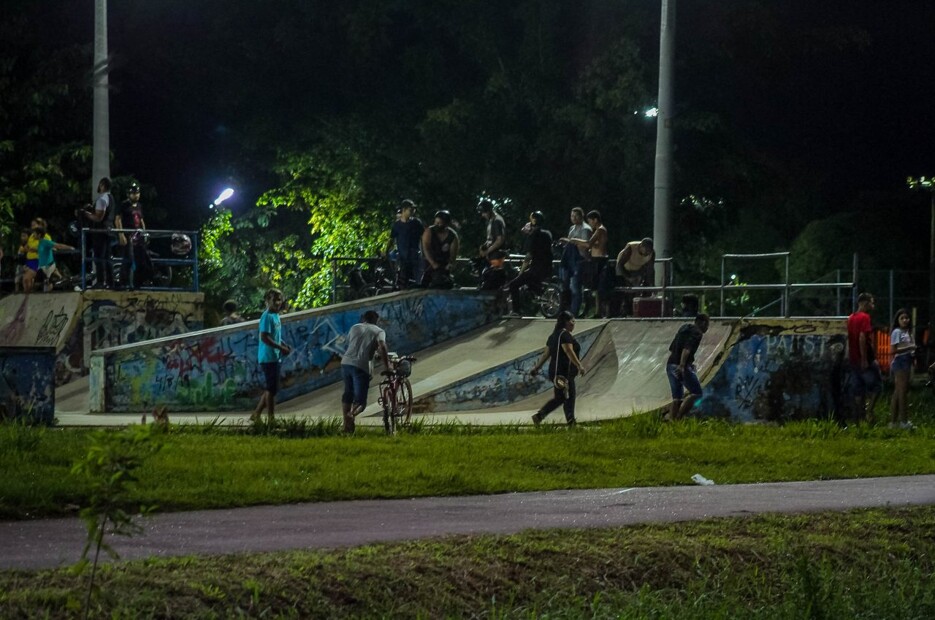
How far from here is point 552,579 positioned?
29.3 feet

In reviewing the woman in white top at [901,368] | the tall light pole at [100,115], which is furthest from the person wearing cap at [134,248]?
the woman in white top at [901,368]

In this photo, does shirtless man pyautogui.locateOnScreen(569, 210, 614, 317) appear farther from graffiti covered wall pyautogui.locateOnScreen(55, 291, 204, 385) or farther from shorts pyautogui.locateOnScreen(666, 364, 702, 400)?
graffiti covered wall pyautogui.locateOnScreen(55, 291, 204, 385)

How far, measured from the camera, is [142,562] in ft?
27.7

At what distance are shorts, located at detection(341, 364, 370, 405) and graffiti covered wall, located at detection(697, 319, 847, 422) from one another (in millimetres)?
4943

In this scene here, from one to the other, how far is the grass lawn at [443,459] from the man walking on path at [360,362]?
1.26 feet

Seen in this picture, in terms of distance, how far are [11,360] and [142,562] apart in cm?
1032

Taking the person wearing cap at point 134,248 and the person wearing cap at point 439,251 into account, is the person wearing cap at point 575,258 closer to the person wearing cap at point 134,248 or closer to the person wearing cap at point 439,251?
the person wearing cap at point 439,251

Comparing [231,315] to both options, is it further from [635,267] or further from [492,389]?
[635,267]

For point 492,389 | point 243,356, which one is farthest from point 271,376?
point 243,356

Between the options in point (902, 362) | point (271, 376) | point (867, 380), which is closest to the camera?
point (271, 376)

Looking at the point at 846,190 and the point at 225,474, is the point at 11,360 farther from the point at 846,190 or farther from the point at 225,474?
the point at 846,190

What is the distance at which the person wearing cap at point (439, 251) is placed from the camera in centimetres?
2514

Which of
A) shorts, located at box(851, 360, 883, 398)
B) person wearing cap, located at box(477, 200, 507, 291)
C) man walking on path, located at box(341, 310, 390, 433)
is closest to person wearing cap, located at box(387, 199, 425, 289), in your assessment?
person wearing cap, located at box(477, 200, 507, 291)

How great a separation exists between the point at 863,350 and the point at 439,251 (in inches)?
324
